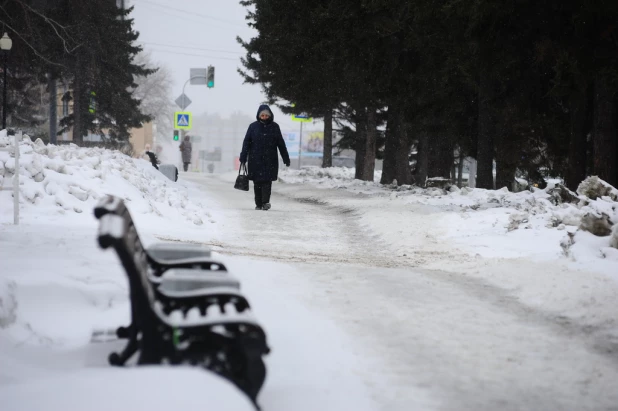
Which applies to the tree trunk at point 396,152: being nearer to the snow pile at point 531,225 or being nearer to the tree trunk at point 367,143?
the tree trunk at point 367,143

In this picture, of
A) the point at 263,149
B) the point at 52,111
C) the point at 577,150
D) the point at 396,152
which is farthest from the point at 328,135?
the point at 263,149

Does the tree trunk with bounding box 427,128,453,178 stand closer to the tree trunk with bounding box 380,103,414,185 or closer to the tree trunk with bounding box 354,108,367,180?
the tree trunk with bounding box 380,103,414,185

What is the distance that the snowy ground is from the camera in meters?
3.73

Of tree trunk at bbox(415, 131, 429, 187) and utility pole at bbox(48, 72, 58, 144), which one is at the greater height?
utility pole at bbox(48, 72, 58, 144)

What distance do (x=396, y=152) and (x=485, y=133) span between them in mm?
7455

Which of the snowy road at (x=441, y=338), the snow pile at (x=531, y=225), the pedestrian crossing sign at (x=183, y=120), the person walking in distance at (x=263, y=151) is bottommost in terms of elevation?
the snowy road at (x=441, y=338)

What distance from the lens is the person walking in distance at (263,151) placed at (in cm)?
1498

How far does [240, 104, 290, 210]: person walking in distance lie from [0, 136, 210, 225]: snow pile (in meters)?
1.61

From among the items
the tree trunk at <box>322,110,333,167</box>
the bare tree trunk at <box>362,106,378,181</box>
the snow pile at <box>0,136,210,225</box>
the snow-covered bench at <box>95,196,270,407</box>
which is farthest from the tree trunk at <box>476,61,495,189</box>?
the tree trunk at <box>322,110,333,167</box>

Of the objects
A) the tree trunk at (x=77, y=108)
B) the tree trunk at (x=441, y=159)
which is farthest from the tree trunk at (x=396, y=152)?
the tree trunk at (x=77, y=108)

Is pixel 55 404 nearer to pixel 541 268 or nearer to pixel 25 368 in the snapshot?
pixel 25 368

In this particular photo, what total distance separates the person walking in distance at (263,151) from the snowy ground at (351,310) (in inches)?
135

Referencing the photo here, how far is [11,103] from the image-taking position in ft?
118

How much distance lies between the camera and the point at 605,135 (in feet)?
46.8
